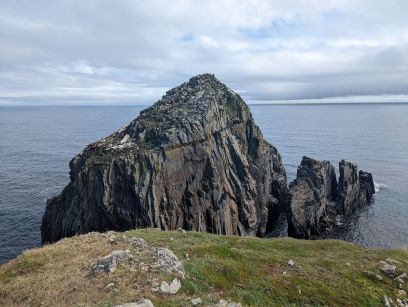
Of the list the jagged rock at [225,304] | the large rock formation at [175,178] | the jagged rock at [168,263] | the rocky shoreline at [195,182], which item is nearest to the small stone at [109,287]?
the jagged rock at [168,263]

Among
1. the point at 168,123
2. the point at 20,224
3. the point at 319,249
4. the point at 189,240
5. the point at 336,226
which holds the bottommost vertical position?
the point at 336,226

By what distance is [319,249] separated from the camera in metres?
39.8

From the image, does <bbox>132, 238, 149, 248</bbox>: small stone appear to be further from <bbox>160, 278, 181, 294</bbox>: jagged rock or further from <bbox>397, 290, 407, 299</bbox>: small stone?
<bbox>397, 290, 407, 299</bbox>: small stone

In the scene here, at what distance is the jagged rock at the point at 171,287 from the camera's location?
880 inches

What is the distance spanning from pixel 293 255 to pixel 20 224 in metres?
53.9

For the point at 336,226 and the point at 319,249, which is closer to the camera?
the point at 319,249

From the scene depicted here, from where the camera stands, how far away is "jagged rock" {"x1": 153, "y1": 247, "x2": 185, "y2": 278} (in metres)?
25.1

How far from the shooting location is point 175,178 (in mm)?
60781

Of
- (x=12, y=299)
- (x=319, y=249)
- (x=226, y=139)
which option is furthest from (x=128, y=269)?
(x=226, y=139)

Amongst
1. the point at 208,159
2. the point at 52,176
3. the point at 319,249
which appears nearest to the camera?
the point at 319,249

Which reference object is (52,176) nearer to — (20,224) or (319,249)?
(20,224)

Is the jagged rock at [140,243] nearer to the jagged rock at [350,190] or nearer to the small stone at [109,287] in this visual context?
the small stone at [109,287]

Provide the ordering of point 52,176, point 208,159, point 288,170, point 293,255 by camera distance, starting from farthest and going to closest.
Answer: point 288,170 → point 52,176 → point 208,159 → point 293,255

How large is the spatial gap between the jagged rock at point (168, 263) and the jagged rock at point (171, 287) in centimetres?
124
